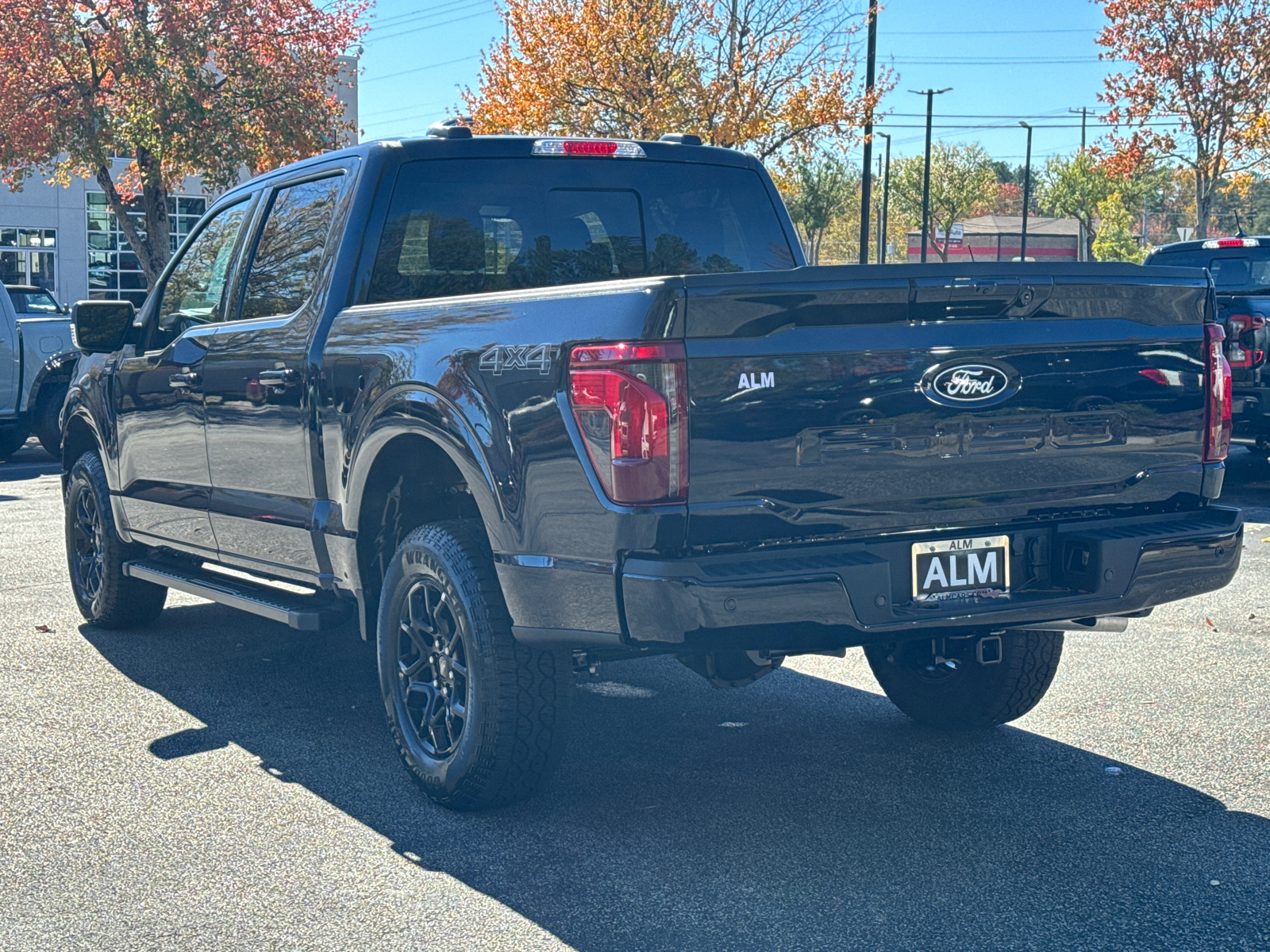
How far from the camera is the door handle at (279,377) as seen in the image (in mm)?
4914

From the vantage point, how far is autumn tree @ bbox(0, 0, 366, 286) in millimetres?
21891

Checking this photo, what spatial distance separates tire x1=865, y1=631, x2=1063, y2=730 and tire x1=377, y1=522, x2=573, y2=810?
49.1 inches

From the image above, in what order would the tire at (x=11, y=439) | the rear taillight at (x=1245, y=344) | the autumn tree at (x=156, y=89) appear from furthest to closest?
the autumn tree at (x=156, y=89) → the tire at (x=11, y=439) → the rear taillight at (x=1245, y=344)

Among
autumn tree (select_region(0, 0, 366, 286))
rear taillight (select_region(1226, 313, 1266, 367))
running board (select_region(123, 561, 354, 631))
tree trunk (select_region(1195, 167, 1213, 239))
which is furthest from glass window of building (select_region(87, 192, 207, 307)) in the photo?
running board (select_region(123, 561, 354, 631))

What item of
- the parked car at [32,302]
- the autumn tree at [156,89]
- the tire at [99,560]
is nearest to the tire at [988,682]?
the tire at [99,560]

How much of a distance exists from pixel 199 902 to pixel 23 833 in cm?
82

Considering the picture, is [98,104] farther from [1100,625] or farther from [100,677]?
[1100,625]

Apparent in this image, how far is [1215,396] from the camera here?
4176 millimetres

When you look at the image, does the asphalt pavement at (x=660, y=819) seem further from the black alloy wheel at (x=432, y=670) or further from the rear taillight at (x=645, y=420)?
the rear taillight at (x=645, y=420)

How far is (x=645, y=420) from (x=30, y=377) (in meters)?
13.7

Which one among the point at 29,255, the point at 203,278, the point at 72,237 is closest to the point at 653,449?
the point at 203,278

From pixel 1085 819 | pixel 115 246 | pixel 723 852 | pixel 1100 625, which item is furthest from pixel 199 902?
pixel 115 246

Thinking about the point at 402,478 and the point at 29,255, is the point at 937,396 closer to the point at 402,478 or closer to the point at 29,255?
the point at 402,478

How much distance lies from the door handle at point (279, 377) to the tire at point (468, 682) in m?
0.86
